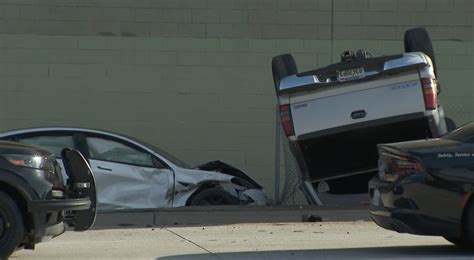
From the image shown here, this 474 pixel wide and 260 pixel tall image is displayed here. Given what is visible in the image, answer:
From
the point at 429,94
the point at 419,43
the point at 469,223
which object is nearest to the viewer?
the point at 469,223

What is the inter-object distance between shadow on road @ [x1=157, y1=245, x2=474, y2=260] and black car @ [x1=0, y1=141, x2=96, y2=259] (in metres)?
1.23

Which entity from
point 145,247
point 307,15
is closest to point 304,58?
point 307,15

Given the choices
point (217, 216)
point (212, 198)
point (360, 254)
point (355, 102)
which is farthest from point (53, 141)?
point (360, 254)

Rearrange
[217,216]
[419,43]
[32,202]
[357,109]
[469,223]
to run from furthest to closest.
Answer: [217,216], [419,43], [357,109], [469,223], [32,202]

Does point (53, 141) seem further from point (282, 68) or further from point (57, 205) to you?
point (57, 205)

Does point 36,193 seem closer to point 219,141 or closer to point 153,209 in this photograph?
point 153,209

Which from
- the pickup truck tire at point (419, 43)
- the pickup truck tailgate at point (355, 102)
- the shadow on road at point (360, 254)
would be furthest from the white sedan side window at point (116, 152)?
the pickup truck tire at point (419, 43)

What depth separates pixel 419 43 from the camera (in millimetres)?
11461

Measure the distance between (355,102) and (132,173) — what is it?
12.5ft

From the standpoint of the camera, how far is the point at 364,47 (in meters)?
16.0

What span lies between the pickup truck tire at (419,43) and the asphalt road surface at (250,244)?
2.63m

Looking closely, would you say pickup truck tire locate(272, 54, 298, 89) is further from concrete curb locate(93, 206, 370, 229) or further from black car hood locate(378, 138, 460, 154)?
black car hood locate(378, 138, 460, 154)

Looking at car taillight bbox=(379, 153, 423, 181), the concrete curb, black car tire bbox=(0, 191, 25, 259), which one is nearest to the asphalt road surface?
the concrete curb

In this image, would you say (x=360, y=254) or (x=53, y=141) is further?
(x=53, y=141)
